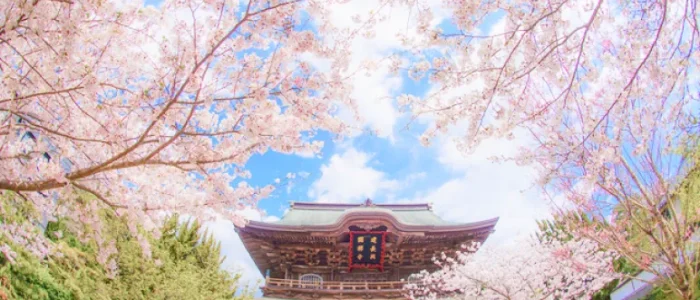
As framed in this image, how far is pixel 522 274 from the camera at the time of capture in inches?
500

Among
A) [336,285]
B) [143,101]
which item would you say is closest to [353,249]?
[336,285]

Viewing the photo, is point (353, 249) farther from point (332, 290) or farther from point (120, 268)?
point (120, 268)

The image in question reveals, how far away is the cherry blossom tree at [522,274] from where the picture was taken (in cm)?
1196

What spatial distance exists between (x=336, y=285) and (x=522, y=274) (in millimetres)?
5417

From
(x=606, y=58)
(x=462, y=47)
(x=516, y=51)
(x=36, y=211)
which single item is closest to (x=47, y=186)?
(x=36, y=211)

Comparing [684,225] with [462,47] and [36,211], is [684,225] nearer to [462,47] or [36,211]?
[462,47]

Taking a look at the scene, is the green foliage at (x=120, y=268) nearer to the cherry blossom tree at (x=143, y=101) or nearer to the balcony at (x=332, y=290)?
the cherry blossom tree at (x=143, y=101)

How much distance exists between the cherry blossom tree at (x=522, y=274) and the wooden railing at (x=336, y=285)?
0.64 m

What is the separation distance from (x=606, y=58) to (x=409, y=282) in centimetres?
1123

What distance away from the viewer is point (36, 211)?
6.00 meters

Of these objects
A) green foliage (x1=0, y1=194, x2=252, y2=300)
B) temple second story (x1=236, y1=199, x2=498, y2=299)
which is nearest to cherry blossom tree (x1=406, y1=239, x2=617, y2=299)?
temple second story (x1=236, y1=199, x2=498, y2=299)

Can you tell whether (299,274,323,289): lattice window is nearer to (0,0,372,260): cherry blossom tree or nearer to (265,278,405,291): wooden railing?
(265,278,405,291): wooden railing

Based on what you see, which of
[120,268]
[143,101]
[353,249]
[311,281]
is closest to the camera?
[143,101]

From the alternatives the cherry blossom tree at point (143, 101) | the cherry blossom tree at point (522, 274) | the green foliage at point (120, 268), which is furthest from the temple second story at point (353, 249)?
the cherry blossom tree at point (143, 101)
